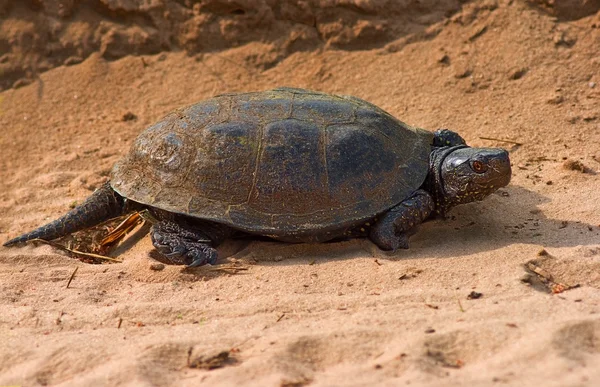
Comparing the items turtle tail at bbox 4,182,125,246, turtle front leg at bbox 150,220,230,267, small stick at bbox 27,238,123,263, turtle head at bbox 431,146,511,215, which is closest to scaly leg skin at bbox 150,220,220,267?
turtle front leg at bbox 150,220,230,267

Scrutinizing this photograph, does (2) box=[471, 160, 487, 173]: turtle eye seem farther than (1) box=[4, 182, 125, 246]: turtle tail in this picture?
No

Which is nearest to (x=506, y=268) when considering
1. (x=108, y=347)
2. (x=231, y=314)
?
(x=231, y=314)

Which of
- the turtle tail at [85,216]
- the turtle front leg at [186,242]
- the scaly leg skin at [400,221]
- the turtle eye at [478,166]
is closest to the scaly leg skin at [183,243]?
the turtle front leg at [186,242]

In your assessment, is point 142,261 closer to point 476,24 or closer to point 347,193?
point 347,193

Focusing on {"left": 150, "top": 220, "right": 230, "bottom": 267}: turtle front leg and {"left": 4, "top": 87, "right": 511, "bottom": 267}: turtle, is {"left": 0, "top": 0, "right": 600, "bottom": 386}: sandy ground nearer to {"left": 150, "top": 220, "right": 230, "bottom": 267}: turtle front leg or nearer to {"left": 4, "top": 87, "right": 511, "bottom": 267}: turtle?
{"left": 150, "top": 220, "right": 230, "bottom": 267}: turtle front leg

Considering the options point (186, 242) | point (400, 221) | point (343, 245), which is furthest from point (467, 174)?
point (186, 242)

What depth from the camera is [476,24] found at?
7.77 meters

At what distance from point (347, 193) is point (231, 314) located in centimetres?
133

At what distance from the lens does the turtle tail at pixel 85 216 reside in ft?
18.5

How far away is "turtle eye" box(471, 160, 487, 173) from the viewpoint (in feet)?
17.1

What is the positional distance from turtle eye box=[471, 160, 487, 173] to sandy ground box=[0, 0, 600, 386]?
17.1 inches

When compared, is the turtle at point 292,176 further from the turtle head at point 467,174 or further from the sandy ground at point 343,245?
the sandy ground at point 343,245

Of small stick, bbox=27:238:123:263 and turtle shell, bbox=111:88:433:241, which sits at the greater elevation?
turtle shell, bbox=111:88:433:241

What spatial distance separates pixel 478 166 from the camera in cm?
526
